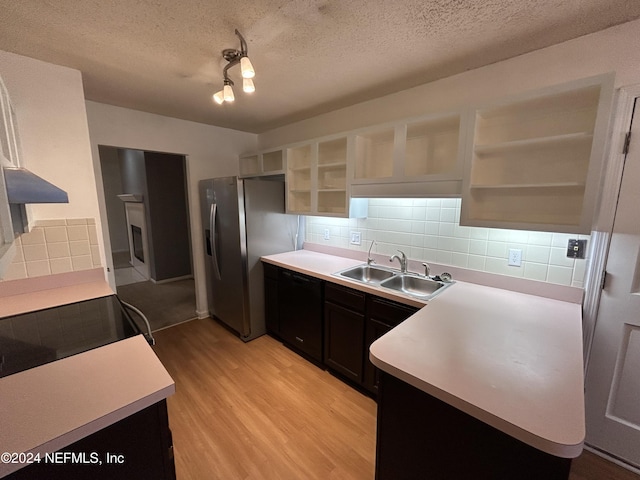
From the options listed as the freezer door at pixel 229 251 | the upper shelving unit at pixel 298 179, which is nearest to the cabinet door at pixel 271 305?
the freezer door at pixel 229 251

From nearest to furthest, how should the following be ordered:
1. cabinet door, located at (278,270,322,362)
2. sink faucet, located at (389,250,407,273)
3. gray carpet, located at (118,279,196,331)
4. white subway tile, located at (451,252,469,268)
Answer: white subway tile, located at (451,252,469,268) < sink faucet, located at (389,250,407,273) < cabinet door, located at (278,270,322,362) < gray carpet, located at (118,279,196,331)

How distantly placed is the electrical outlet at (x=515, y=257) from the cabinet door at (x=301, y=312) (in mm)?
1391

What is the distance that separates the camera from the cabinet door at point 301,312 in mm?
2346

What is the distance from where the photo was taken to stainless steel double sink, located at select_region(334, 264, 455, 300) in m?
2.06

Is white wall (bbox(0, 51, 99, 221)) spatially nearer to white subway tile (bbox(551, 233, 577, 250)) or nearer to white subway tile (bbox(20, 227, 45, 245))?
white subway tile (bbox(20, 227, 45, 245))

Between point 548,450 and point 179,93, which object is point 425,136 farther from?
point 179,93

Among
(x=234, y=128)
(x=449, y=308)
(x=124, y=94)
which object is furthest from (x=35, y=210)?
(x=449, y=308)

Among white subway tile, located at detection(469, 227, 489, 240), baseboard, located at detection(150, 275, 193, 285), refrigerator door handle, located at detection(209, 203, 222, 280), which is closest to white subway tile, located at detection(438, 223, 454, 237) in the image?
white subway tile, located at detection(469, 227, 489, 240)

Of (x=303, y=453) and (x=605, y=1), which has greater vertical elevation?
(x=605, y=1)

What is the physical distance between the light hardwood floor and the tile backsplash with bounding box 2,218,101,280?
122 cm

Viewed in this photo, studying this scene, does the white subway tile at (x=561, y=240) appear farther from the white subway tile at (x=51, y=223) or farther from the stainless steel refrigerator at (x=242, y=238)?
the white subway tile at (x=51, y=223)

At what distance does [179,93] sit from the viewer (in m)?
2.23

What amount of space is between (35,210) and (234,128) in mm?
2157

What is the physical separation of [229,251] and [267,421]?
160cm
